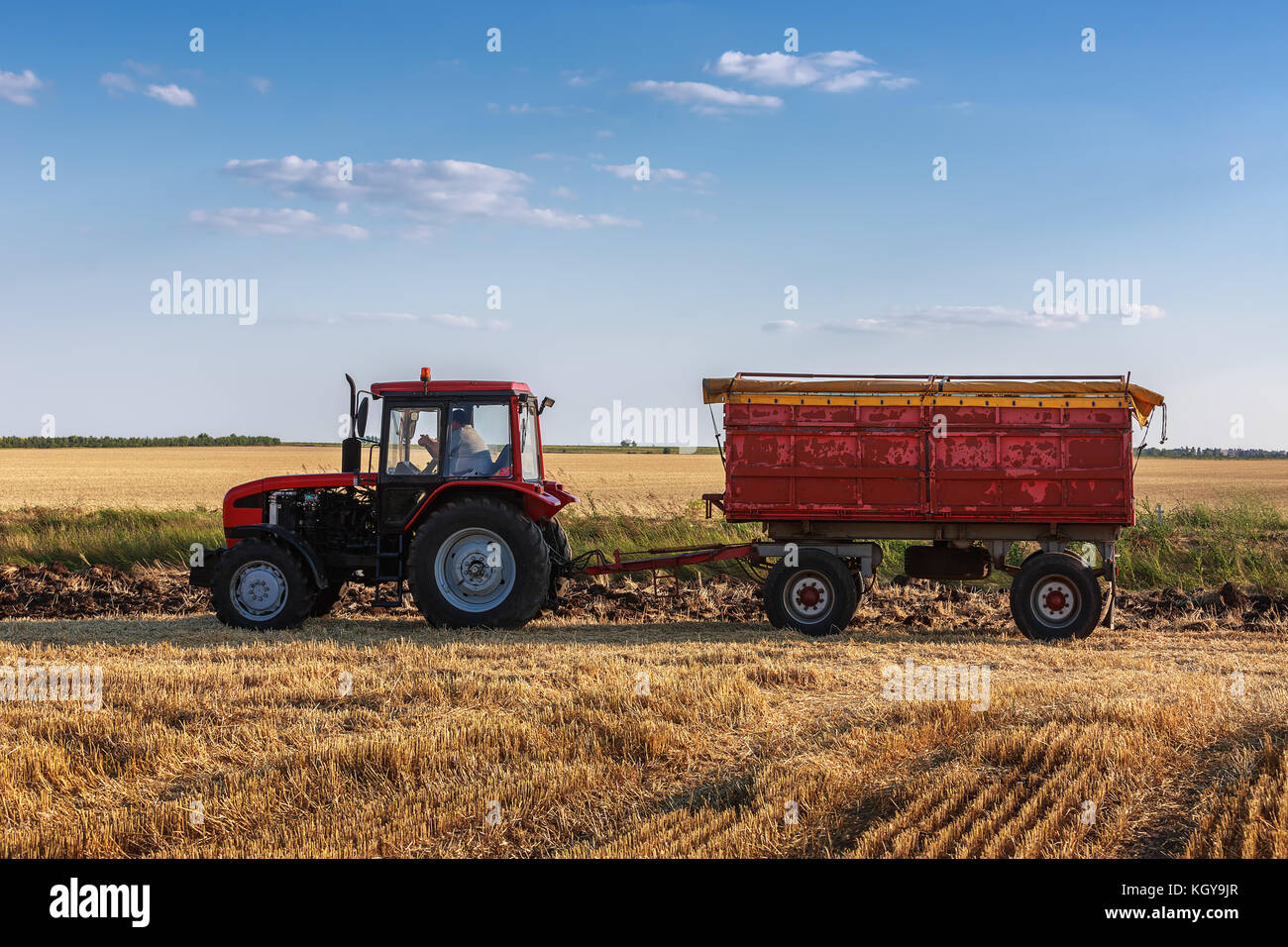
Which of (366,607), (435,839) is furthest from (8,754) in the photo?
(366,607)

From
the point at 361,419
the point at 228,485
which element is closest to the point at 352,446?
the point at 361,419

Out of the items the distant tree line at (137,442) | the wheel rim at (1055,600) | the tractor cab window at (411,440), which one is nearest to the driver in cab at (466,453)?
the tractor cab window at (411,440)

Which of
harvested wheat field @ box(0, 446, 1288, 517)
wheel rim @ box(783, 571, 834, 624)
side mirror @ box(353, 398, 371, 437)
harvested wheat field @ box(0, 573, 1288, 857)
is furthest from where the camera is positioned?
harvested wheat field @ box(0, 446, 1288, 517)

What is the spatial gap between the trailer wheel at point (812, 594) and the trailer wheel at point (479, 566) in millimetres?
2347

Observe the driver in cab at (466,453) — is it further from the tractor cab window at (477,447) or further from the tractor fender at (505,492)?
the tractor fender at (505,492)

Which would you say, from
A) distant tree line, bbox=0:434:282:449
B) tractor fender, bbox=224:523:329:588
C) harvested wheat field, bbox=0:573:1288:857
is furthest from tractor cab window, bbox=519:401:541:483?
distant tree line, bbox=0:434:282:449

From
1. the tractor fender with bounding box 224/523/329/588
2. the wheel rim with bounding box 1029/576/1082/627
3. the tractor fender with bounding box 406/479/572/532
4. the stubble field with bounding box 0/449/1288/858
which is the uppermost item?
the tractor fender with bounding box 406/479/572/532

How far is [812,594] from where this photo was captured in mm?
11508

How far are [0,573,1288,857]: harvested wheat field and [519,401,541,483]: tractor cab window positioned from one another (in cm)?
192

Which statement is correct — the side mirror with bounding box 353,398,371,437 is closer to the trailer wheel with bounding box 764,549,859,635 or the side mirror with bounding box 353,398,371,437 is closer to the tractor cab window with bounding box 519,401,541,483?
the tractor cab window with bounding box 519,401,541,483

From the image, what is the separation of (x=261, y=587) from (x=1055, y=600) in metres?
7.90

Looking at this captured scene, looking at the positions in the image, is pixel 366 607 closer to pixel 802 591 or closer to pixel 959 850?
pixel 802 591

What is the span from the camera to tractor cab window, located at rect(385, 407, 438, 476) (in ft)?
36.3

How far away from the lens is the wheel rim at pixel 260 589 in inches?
441
